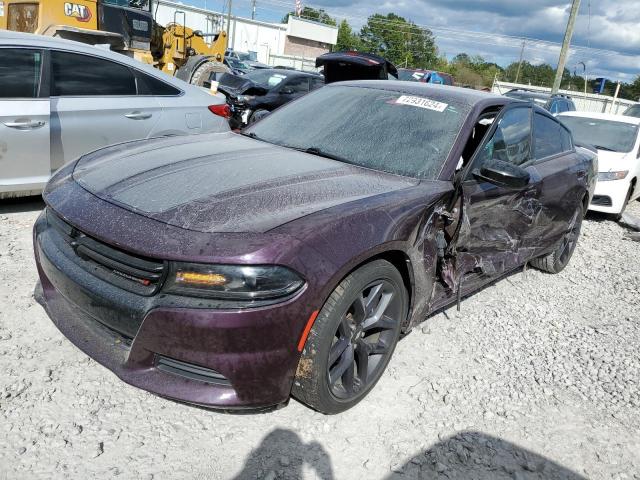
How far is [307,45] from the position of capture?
227 ft

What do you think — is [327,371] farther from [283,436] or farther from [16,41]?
[16,41]

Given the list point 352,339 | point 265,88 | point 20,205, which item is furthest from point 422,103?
point 265,88

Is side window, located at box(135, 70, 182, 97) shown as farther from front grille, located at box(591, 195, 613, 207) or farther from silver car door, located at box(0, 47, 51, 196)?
front grille, located at box(591, 195, 613, 207)

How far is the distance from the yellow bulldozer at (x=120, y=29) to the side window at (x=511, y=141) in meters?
8.62

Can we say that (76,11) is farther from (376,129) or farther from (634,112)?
(634,112)

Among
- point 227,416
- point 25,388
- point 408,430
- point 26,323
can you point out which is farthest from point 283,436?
point 26,323

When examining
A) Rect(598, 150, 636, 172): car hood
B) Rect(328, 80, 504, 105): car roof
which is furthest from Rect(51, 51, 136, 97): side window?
Rect(598, 150, 636, 172): car hood

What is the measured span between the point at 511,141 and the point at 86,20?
9742mm

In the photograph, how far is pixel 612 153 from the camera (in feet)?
26.2

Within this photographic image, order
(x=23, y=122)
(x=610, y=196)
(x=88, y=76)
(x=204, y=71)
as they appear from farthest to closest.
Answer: (x=204, y=71)
(x=610, y=196)
(x=88, y=76)
(x=23, y=122)

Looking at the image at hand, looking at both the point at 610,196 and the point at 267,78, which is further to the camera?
the point at 267,78

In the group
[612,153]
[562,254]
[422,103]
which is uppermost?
[422,103]

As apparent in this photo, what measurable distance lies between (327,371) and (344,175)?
1107 mm

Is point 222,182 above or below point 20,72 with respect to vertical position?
below
